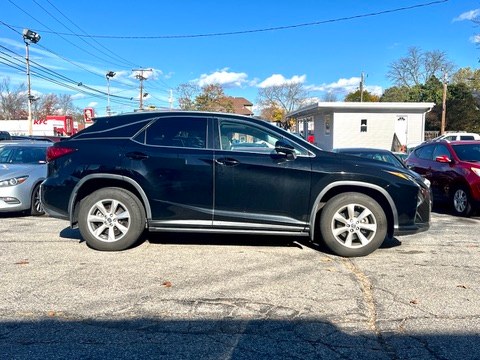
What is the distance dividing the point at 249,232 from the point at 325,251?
1.11 meters

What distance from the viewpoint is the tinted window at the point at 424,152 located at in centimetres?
1030

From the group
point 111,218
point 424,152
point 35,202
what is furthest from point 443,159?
point 35,202

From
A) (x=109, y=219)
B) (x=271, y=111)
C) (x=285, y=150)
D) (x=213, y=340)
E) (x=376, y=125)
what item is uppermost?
(x=271, y=111)

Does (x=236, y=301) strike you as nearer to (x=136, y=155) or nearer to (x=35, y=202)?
(x=136, y=155)

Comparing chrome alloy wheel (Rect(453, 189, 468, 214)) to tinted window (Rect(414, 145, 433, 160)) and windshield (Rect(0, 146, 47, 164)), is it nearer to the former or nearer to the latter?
tinted window (Rect(414, 145, 433, 160))

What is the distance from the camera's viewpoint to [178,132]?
5734 mm

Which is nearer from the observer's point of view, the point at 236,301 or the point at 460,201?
the point at 236,301

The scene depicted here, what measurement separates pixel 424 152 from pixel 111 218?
8027mm

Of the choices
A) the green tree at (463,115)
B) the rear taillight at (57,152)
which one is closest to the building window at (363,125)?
the green tree at (463,115)

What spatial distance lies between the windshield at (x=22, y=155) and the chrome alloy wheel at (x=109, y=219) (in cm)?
425

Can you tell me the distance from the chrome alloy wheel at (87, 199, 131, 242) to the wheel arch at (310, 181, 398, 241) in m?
2.43

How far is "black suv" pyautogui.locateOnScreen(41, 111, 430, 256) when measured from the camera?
5492mm

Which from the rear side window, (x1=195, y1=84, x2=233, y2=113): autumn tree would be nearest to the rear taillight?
the rear side window

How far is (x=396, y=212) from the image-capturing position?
5.51m
